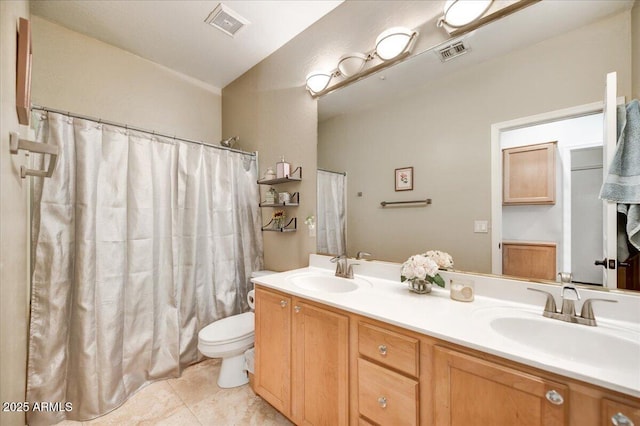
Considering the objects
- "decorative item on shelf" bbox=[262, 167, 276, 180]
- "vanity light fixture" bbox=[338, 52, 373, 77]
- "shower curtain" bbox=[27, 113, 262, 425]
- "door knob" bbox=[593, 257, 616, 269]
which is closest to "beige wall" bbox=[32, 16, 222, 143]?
"shower curtain" bbox=[27, 113, 262, 425]

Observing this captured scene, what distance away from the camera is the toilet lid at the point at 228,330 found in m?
1.75

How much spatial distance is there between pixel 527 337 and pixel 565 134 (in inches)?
34.8

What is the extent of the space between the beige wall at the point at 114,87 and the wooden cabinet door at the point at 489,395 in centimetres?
291

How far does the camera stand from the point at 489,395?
79cm

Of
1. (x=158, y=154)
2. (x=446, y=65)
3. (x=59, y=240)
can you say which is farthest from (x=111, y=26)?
(x=446, y=65)

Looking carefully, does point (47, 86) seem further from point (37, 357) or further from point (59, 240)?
point (37, 357)

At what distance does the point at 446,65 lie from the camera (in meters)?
1.38

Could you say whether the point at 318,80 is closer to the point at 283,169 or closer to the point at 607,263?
the point at 283,169

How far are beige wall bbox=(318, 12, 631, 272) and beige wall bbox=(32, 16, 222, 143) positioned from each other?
5.62 feet

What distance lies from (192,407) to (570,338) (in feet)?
6.83

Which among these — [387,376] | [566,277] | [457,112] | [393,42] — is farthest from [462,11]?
[387,376]

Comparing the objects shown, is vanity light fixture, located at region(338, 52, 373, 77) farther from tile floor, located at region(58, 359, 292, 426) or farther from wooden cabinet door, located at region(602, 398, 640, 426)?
tile floor, located at region(58, 359, 292, 426)

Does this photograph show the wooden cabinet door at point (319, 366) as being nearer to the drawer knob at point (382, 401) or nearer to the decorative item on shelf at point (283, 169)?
the drawer knob at point (382, 401)

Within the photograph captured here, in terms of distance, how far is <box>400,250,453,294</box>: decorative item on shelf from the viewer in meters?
1.24
